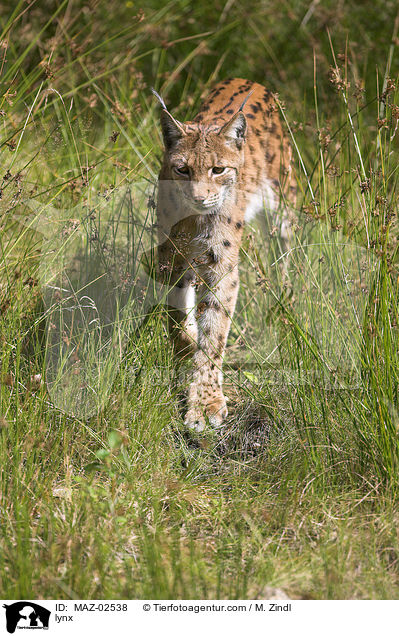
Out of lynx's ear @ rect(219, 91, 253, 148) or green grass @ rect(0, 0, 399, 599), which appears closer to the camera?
green grass @ rect(0, 0, 399, 599)

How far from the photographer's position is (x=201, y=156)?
11.4 ft

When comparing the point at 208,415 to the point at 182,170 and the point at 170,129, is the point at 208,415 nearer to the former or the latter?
the point at 182,170

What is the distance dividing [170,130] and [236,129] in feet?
1.10

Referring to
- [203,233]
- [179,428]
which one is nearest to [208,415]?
[179,428]

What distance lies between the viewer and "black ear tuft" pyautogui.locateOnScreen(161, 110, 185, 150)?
344 centimetres

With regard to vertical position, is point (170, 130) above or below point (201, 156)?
above

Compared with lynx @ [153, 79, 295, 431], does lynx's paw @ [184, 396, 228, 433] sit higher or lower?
lower
